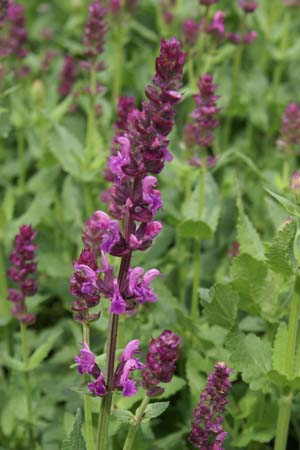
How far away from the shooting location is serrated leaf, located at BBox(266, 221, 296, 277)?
88.5 inches

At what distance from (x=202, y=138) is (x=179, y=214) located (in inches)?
21.5

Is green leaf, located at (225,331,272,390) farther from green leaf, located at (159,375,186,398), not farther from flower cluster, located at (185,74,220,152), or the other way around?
flower cluster, located at (185,74,220,152)

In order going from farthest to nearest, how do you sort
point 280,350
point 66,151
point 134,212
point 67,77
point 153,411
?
point 67,77, point 66,151, point 280,350, point 153,411, point 134,212

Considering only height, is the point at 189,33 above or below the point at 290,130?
above

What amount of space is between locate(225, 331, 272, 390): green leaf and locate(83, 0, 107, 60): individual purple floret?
5.61ft

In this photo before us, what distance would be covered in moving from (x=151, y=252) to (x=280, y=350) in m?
1.23

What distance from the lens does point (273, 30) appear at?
5.29m

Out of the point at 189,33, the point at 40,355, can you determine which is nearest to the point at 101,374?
the point at 40,355

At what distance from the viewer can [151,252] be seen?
3.58 metres

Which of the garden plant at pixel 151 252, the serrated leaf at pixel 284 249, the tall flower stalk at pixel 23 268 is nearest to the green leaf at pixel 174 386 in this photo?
the garden plant at pixel 151 252

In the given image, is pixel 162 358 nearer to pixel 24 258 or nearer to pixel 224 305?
pixel 224 305

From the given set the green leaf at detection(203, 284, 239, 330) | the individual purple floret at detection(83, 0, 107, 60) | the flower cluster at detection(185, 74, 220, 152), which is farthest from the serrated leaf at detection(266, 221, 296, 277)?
the individual purple floret at detection(83, 0, 107, 60)

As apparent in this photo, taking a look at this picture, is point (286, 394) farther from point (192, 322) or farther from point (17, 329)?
point (17, 329)

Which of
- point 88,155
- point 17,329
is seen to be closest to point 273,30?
point 88,155
